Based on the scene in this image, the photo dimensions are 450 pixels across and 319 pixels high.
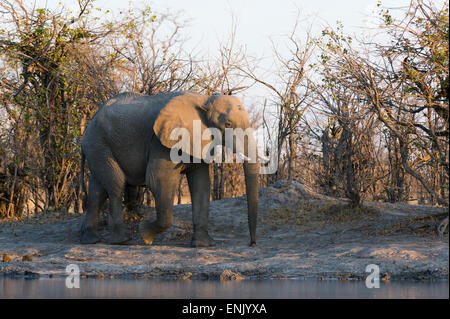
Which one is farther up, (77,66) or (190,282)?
(77,66)

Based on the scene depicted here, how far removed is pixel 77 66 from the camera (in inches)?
640

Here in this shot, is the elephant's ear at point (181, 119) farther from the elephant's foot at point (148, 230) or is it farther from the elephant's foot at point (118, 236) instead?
the elephant's foot at point (118, 236)

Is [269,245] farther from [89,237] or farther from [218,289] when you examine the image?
[218,289]

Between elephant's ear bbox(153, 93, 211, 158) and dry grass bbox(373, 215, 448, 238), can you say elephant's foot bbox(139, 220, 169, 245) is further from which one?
dry grass bbox(373, 215, 448, 238)

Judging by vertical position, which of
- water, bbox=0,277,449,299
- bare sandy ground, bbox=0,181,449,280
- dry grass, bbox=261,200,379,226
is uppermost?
dry grass, bbox=261,200,379,226

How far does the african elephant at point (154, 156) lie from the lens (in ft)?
39.7

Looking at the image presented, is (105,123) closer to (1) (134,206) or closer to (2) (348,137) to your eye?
(1) (134,206)

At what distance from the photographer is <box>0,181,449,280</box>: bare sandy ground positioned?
9.95 metres

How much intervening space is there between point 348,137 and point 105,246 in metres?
4.99

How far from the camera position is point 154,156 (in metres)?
12.3

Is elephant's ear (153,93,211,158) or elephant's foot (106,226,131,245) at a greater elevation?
elephant's ear (153,93,211,158)

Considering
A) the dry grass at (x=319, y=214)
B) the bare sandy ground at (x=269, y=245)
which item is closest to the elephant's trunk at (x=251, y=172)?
the bare sandy ground at (x=269, y=245)

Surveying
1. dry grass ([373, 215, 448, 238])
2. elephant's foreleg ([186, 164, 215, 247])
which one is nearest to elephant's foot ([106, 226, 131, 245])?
elephant's foreleg ([186, 164, 215, 247])
